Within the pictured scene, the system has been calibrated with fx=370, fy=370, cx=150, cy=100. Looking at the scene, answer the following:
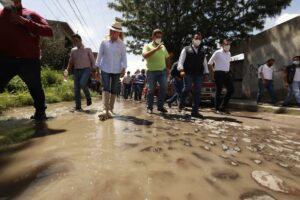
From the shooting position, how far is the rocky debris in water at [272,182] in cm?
264

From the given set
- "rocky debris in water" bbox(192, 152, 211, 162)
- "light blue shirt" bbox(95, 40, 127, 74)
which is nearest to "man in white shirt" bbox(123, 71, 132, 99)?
"light blue shirt" bbox(95, 40, 127, 74)

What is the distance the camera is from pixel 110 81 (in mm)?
6734

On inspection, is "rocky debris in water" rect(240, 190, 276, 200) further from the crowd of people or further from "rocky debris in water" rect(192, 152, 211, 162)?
the crowd of people

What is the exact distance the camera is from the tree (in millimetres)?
20562

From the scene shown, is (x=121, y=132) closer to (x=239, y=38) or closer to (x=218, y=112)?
(x=218, y=112)

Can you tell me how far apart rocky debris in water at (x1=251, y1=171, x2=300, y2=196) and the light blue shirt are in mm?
4045

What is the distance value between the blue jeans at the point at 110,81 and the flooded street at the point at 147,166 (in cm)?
184

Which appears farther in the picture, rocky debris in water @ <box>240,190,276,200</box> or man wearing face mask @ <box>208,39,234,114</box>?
man wearing face mask @ <box>208,39,234,114</box>

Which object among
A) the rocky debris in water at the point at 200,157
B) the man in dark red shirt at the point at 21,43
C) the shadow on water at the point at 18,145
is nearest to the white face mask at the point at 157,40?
the man in dark red shirt at the point at 21,43

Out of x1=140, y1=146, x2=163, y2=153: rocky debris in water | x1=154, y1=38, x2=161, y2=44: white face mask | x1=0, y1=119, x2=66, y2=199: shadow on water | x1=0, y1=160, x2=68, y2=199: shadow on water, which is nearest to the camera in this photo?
x1=0, y1=160, x2=68, y2=199: shadow on water

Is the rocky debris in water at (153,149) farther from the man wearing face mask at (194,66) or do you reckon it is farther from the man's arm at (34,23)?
Result: the man wearing face mask at (194,66)

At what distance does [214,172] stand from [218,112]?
619cm

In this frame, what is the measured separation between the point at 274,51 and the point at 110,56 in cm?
1138

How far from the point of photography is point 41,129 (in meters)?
4.83
